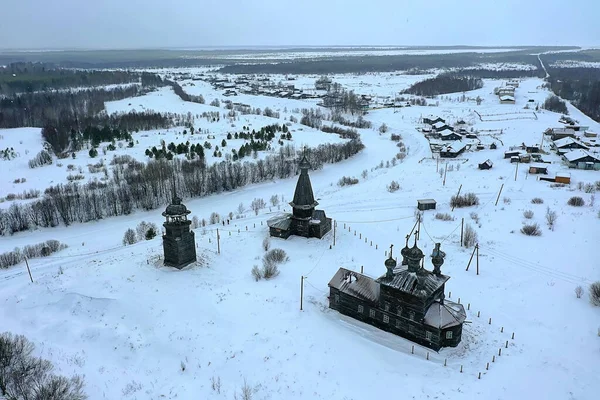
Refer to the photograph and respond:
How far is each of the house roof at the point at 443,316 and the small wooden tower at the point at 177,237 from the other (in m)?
15.3

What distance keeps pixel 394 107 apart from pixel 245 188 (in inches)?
2715

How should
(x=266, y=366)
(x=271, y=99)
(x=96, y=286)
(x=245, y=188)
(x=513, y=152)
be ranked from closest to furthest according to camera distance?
(x=266, y=366), (x=96, y=286), (x=245, y=188), (x=513, y=152), (x=271, y=99)

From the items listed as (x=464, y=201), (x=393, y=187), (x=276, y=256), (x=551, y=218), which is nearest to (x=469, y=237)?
(x=551, y=218)

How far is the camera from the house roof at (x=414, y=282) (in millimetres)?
20281

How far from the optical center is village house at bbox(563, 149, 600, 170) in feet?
173

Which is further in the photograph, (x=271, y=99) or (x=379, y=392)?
(x=271, y=99)

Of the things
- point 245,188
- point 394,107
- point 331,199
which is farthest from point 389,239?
point 394,107

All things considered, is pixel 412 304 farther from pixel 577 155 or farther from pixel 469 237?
pixel 577 155

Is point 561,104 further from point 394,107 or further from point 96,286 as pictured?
point 96,286

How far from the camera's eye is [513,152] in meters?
59.4

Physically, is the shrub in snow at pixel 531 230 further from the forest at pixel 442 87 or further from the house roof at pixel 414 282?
the forest at pixel 442 87


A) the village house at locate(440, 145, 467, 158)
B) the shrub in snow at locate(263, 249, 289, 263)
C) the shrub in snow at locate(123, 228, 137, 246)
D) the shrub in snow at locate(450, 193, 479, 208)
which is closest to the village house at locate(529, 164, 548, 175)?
the village house at locate(440, 145, 467, 158)

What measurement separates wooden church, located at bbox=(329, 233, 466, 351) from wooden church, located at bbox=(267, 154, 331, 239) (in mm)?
10356

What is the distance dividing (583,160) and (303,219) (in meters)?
41.1
